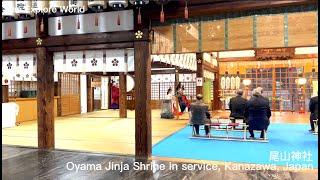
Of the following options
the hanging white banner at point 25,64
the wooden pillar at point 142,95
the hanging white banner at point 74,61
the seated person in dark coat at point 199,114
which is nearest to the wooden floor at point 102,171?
the wooden pillar at point 142,95

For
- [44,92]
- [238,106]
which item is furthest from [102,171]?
[238,106]

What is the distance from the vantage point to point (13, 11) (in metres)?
6.60

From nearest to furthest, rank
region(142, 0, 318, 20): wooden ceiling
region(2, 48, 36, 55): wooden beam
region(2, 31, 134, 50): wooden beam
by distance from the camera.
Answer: region(142, 0, 318, 20): wooden ceiling < region(2, 31, 134, 50): wooden beam < region(2, 48, 36, 55): wooden beam

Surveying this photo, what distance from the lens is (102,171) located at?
532 centimetres

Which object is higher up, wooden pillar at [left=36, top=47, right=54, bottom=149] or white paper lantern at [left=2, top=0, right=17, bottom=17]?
white paper lantern at [left=2, top=0, right=17, bottom=17]

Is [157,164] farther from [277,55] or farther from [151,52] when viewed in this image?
[277,55]

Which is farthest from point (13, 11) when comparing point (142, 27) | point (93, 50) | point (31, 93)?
point (31, 93)

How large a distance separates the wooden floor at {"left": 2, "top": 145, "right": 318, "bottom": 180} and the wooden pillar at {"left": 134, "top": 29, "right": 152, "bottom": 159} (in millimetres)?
359

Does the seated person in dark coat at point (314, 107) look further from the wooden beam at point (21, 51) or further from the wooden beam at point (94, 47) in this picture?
the wooden beam at point (21, 51)

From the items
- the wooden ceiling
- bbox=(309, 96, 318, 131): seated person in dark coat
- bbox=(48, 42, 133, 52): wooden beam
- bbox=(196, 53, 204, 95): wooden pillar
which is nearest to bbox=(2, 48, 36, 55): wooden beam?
bbox=(48, 42, 133, 52): wooden beam

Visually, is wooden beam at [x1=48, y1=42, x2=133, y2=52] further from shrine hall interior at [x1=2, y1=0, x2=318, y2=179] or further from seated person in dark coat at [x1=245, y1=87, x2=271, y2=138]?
seated person in dark coat at [x1=245, y1=87, x2=271, y2=138]

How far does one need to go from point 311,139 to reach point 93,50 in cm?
652

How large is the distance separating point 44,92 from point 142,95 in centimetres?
262

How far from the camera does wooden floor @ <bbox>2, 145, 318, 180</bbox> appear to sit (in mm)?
4984
